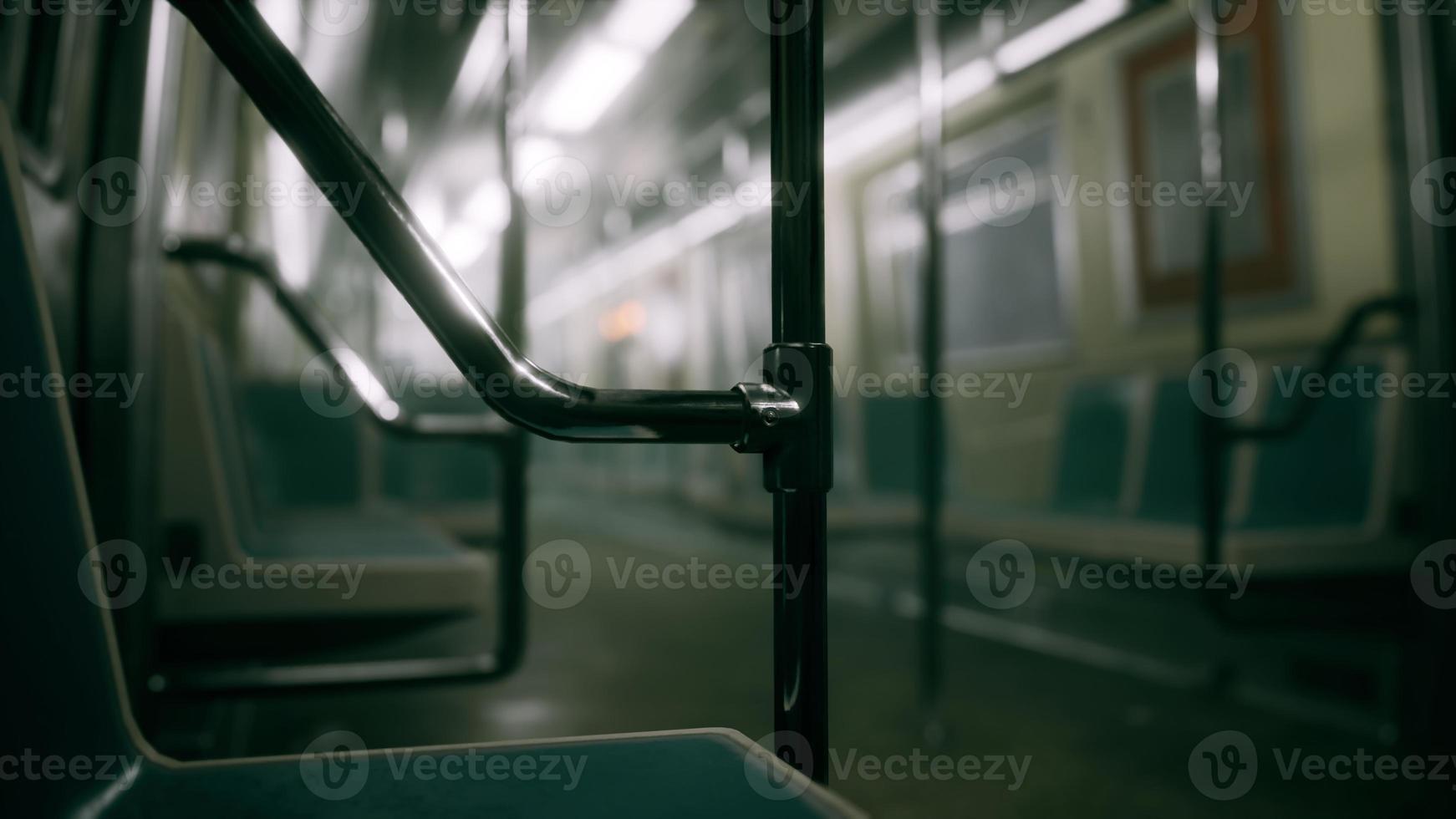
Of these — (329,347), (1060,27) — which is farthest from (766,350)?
(1060,27)

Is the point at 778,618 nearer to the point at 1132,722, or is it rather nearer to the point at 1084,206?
the point at 1132,722

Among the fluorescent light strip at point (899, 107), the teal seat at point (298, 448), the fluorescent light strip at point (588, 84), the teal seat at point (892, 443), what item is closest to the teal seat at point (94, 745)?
the fluorescent light strip at point (899, 107)

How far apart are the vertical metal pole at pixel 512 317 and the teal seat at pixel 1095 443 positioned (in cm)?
202

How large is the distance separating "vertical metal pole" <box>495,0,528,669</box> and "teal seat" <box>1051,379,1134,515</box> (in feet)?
6.63

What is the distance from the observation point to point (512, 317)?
1371 mm

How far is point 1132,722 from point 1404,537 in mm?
693

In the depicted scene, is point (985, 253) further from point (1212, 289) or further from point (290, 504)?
point (290, 504)

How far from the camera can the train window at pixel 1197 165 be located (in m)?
2.75

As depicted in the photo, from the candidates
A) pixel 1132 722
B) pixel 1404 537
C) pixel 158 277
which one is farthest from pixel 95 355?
pixel 1404 537

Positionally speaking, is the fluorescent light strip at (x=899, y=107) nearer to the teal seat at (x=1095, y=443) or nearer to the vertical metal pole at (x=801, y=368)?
the vertical metal pole at (x=801, y=368)

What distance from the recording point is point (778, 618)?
42 centimetres

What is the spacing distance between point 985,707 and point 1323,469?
3.45 ft

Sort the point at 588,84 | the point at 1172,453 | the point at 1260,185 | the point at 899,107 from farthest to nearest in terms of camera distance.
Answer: the point at 588,84
the point at 899,107
the point at 1260,185
the point at 1172,453

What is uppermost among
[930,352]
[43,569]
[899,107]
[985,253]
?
[899,107]
